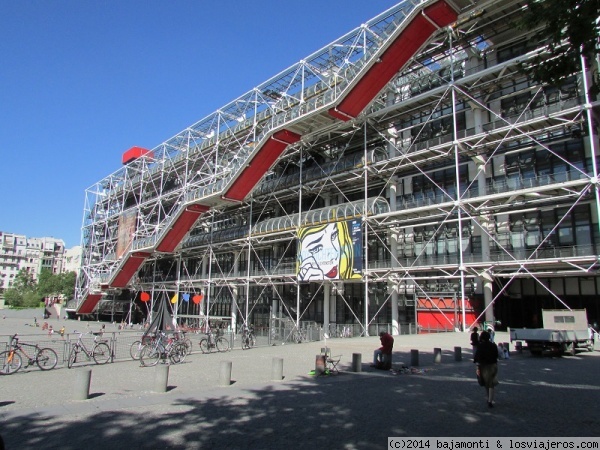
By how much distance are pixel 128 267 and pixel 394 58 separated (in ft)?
92.3

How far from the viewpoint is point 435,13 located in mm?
21109

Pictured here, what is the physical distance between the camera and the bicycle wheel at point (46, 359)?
13.1 m

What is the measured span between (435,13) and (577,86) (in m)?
7.26

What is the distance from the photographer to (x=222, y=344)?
1950 centimetres

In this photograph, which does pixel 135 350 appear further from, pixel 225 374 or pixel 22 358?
pixel 225 374

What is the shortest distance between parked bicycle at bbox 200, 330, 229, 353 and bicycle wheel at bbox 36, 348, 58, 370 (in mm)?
5925

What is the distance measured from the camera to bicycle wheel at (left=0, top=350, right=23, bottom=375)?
1231cm

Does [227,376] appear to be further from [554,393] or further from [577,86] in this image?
[577,86]

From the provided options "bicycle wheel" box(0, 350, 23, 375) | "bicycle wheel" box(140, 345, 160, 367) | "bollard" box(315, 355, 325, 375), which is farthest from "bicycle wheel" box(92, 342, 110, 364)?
"bollard" box(315, 355, 325, 375)

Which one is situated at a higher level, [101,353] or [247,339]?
[247,339]

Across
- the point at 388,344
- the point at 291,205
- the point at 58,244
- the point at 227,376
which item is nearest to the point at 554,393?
the point at 388,344

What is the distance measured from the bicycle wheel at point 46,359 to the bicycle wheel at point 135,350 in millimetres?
2841

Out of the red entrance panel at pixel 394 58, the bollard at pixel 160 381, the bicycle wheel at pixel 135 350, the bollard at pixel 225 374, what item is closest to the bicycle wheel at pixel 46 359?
the bicycle wheel at pixel 135 350

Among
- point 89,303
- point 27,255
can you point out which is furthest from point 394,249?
point 27,255
